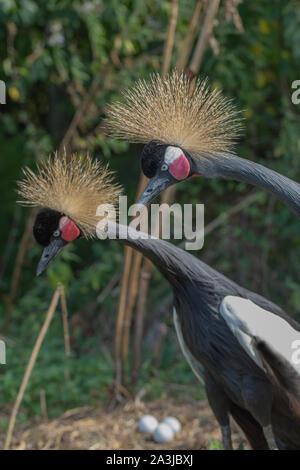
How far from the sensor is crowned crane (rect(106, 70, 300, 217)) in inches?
58.9

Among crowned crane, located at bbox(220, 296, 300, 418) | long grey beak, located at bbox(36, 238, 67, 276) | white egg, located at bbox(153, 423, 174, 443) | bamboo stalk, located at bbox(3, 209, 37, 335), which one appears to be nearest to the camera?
crowned crane, located at bbox(220, 296, 300, 418)

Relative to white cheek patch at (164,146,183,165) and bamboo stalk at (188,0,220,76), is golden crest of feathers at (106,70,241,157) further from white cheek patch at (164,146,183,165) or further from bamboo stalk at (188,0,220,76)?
bamboo stalk at (188,0,220,76)

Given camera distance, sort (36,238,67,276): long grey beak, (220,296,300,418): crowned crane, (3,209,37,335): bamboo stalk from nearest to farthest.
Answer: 1. (220,296,300,418): crowned crane
2. (36,238,67,276): long grey beak
3. (3,209,37,335): bamboo stalk

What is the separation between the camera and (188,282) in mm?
1601

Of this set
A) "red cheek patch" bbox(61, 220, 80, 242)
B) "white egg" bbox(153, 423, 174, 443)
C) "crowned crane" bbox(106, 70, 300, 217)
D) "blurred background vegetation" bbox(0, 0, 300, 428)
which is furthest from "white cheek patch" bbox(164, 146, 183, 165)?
"blurred background vegetation" bbox(0, 0, 300, 428)

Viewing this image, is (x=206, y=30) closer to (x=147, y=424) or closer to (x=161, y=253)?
(x=161, y=253)

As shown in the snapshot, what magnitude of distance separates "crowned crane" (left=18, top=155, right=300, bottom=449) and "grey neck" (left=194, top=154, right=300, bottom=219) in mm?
233

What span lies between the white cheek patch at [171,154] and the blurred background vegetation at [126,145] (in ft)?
4.34

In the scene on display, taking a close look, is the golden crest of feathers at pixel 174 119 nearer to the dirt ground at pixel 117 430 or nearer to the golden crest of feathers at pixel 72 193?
the golden crest of feathers at pixel 72 193

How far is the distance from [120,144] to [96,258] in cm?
106

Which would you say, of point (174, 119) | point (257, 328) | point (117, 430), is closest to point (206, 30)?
point (174, 119)

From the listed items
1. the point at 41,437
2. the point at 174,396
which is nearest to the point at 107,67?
the point at 174,396

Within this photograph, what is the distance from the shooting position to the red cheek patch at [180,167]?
149cm
